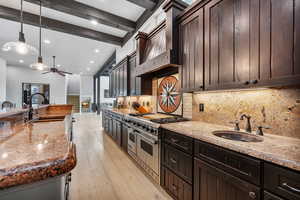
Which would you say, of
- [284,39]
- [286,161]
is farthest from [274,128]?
[284,39]

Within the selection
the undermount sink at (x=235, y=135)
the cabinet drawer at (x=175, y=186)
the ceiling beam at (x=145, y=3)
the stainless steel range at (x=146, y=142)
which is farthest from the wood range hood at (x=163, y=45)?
the cabinet drawer at (x=175, y=186)

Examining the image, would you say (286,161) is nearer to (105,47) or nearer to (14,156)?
(14,156)

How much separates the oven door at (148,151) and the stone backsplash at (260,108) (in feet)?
2.92

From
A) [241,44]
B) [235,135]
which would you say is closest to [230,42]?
[241,44]

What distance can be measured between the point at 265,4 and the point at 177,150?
1.70 metres

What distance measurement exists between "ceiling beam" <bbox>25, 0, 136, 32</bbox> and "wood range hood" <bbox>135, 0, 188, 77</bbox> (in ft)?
4.84

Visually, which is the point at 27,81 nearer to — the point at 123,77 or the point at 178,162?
the point at 123,77

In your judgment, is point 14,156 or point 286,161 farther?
point 286,161

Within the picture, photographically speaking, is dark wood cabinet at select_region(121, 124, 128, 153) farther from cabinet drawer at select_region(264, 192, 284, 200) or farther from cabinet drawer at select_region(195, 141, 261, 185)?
cabinet drawer at select_region(264, 192, 284, 200)

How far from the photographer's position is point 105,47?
240 inches

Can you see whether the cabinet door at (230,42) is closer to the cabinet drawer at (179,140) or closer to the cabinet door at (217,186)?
the cabinet drawer at (179,140)

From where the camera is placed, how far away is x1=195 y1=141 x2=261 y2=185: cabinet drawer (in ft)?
3.06

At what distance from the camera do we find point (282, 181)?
2.67 ft

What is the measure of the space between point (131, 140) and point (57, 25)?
445 centimetres
